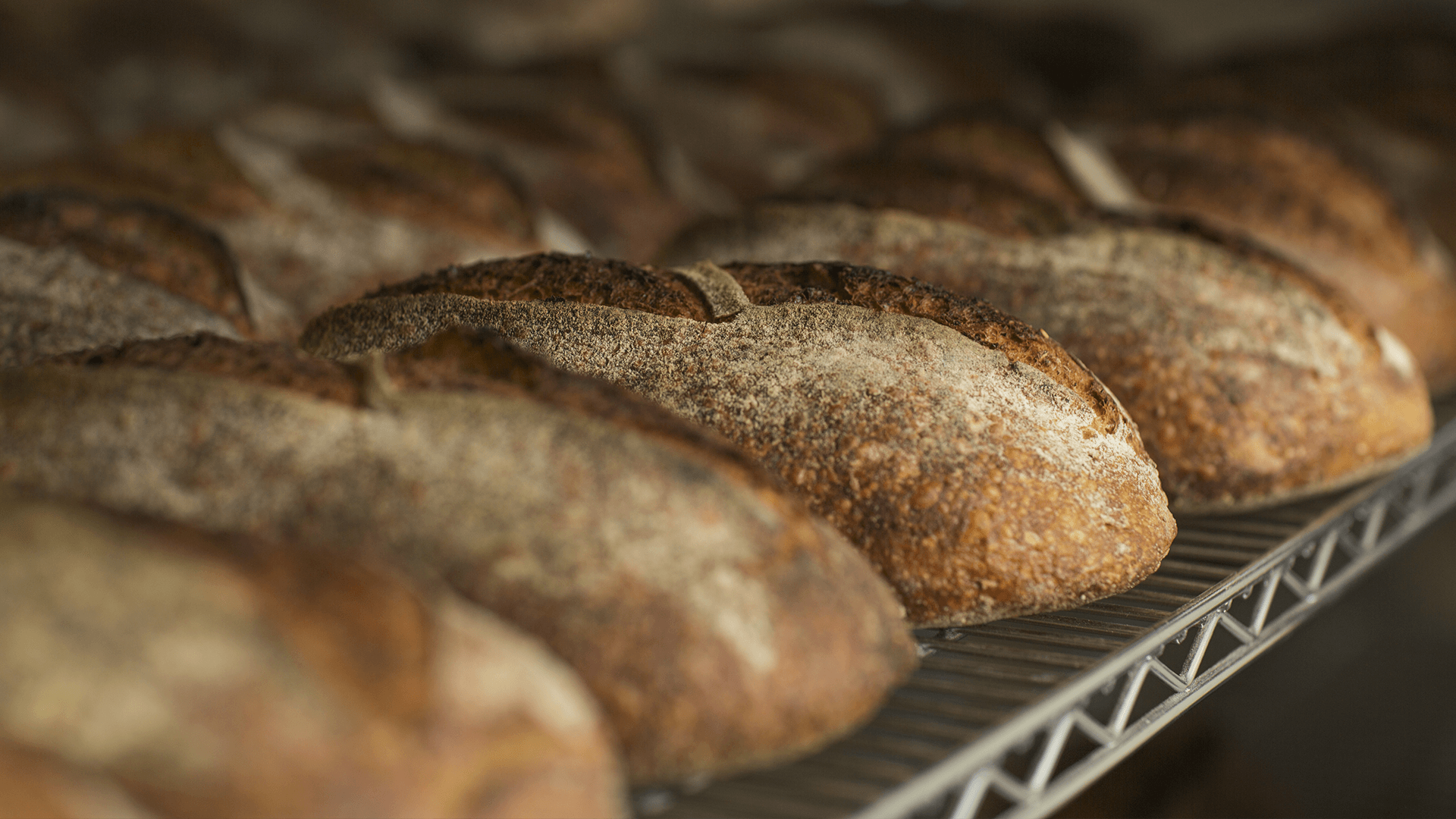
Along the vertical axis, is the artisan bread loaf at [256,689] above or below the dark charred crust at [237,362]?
below

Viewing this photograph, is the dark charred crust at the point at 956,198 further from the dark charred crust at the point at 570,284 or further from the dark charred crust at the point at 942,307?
the dark charred crust at the point at 570,284

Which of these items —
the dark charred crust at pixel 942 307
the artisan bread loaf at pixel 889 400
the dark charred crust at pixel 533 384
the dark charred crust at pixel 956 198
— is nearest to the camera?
the dark charred crust at pixel 533 384

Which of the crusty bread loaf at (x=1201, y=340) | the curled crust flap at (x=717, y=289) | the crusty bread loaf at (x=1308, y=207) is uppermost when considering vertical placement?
the crusty bread loaf at (x=1308, y=207)

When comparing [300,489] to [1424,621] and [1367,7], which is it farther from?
[1367,7]

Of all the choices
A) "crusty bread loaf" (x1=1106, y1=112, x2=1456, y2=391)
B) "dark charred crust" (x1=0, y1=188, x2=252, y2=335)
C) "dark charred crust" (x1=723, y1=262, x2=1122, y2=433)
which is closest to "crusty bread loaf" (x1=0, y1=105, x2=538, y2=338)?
"dark charred crust" (x1=0, y1=188, x2=252, y2=335)

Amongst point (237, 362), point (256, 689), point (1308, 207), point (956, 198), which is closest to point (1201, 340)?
point (956, 198)

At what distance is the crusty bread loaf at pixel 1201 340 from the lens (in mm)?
1669

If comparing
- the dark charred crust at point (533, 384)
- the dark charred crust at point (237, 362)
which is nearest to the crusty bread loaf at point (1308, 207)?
the dark charred crust at point (533, 384)

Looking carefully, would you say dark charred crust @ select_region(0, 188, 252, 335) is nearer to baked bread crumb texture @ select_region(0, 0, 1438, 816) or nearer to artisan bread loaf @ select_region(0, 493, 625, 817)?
baked bread crumb texture @ select_region(0, 0, 1438, 816)

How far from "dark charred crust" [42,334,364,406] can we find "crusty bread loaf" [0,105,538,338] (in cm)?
94

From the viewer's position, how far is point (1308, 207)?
230cm

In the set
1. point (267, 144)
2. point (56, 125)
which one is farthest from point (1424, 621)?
point (56, 125)

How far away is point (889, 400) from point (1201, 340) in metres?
0.62

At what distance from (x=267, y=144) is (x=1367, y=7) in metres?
3.76
